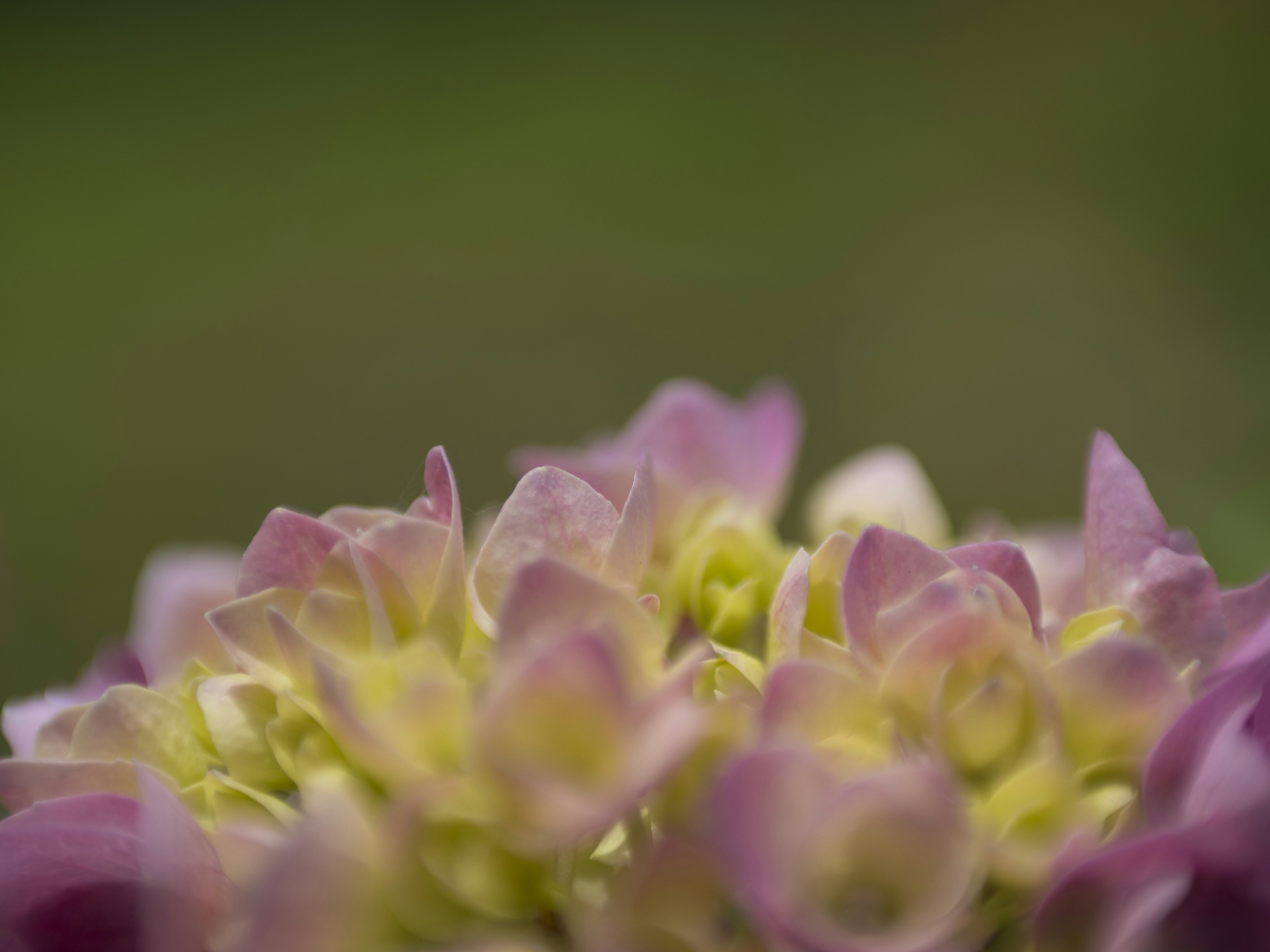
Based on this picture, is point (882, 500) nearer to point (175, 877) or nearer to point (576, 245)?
point (175, 877)

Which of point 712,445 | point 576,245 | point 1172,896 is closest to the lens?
point 1172,896

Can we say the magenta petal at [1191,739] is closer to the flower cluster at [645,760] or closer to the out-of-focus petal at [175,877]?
the flower cluster at [645,760]

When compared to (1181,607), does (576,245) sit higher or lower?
higher

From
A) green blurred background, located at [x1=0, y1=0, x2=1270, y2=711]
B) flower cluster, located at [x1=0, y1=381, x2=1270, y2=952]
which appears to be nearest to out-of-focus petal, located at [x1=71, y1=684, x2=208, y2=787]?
flower cluster, located at [x1=0, y1=381, x2=1270, y2=952]

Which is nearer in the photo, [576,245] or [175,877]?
[175,877]

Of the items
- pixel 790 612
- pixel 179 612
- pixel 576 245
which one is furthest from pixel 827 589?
pixel 576 245

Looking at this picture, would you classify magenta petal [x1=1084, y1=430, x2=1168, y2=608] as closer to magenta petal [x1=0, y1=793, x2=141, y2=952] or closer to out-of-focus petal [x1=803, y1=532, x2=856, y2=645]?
out-of-focus petal [x1=803, y1=532, x2=856, y2=645]

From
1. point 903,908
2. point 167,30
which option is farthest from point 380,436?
point 903,908
